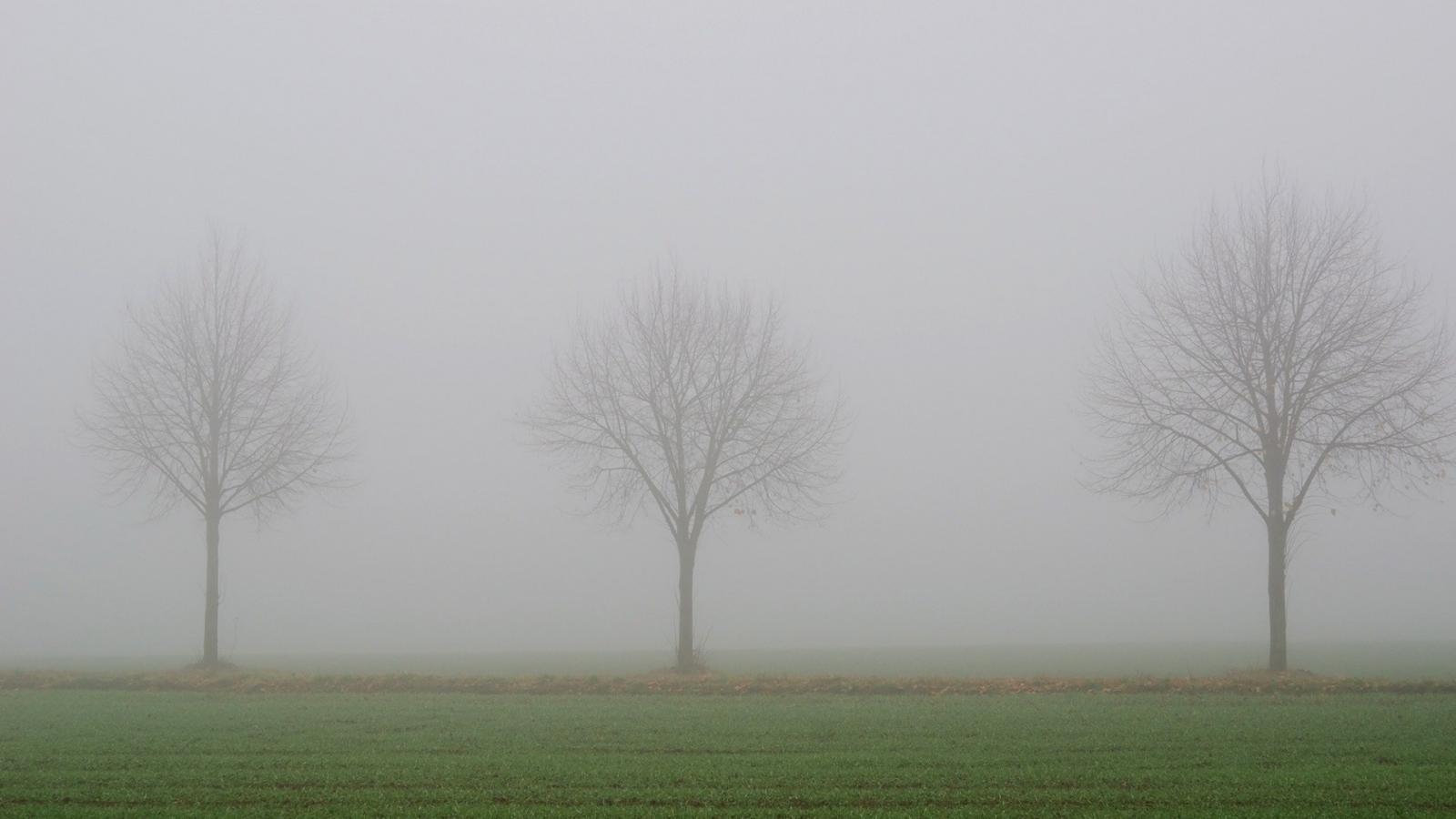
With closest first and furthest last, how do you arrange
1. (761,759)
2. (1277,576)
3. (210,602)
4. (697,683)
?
(761,759) → (697,683) → (1277,576) → (210,602)

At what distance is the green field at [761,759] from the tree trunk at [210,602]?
1035cm

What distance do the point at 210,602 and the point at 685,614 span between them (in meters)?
14.5

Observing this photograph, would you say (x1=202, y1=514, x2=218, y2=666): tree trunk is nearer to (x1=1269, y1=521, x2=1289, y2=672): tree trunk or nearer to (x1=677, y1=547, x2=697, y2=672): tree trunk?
(x1=677, y1=547, x2=697, y2=672): tree trunk

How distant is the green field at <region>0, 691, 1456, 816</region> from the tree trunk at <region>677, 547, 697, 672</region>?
9067mm

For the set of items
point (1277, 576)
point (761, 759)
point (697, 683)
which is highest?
point (1277, 576)

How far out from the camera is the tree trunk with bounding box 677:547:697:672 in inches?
1187

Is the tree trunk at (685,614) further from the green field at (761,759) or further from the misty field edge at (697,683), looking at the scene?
the green field at (761,759)

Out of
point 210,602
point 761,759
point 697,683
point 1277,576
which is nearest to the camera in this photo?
point 761,759

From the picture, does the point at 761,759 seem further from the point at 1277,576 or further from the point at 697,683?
the point at 1277,576

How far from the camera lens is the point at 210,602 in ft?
106

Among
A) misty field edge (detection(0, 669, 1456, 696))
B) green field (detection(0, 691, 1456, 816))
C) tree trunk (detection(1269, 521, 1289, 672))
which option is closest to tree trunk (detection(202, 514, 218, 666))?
misty field edge (detection(0, 669, 1456, 696))

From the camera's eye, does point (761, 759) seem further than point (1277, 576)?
No

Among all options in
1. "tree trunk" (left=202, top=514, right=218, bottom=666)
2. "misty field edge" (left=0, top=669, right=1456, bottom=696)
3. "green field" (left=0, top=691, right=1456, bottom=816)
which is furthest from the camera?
"tree trunk" (left=202, top=514, right=218, bottom=666)

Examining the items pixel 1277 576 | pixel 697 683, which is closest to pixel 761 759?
pixel 697 683
